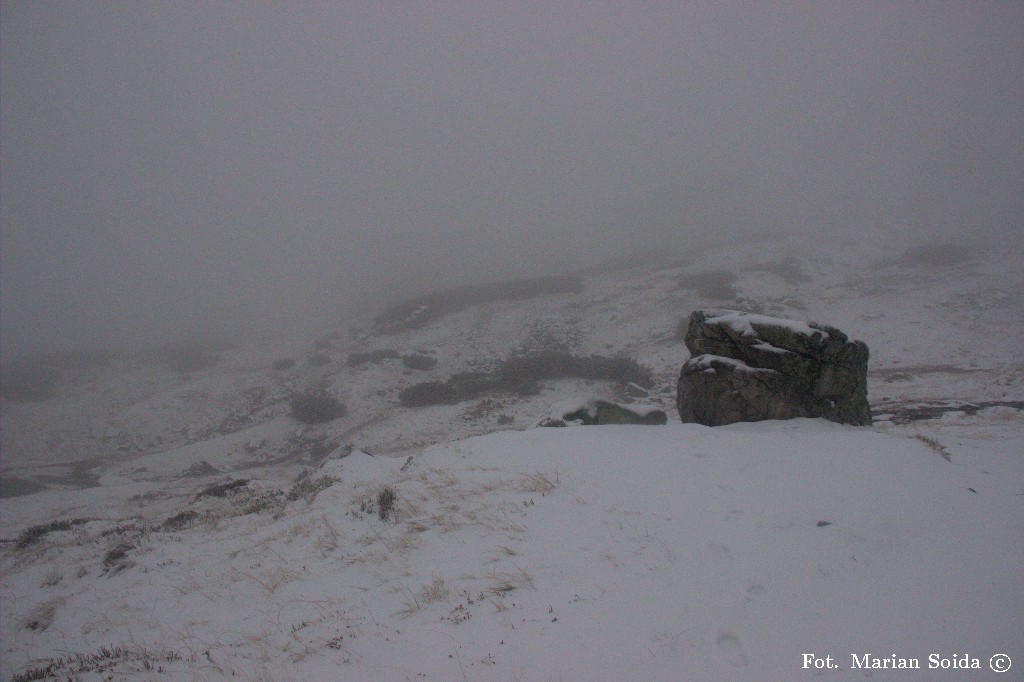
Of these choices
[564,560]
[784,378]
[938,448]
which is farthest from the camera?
[784,378]

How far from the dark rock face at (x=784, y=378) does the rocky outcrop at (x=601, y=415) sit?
1286 mm

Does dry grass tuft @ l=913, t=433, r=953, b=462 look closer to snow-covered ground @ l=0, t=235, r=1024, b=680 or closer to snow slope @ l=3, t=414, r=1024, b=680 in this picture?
snow-covered ground @ l=0, t=235, r=1024, b=680

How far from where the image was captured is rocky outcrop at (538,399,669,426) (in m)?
12.0

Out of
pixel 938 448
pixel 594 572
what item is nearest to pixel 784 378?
pixel 938 448

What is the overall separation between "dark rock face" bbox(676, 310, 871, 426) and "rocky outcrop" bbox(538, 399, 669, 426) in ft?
4.22

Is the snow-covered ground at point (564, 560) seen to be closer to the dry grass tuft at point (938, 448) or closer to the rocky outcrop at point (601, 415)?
the dry grass tuft at point (938, 448)

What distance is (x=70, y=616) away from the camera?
6.98 meters

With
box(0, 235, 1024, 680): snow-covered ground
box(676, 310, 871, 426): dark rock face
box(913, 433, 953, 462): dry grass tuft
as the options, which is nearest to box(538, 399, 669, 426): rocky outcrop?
box(676, 310, 871, 426): dark rock face

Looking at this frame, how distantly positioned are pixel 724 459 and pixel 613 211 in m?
72.9

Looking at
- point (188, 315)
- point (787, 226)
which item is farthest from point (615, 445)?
point (188, 315)

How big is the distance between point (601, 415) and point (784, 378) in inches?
182

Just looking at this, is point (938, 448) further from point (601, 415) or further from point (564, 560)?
point (564, 560)

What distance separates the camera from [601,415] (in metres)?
12.1

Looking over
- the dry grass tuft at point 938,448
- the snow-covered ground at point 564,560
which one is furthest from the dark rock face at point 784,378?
the dry grass tuft at point 938,448
